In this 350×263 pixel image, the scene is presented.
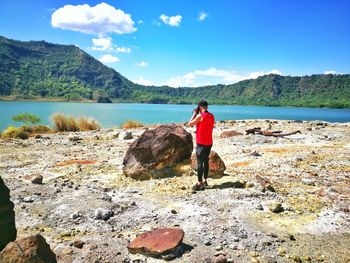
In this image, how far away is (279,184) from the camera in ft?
34.8

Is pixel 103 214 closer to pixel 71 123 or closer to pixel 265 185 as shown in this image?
pixel 265 185

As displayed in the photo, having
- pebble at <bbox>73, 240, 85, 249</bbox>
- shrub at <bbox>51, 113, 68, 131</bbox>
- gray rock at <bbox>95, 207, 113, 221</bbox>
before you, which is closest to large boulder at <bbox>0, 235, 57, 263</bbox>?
pebble at <bbox>73, 240, 85, 249</bbox>

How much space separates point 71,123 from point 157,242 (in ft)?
83.2

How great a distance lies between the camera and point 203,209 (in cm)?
855

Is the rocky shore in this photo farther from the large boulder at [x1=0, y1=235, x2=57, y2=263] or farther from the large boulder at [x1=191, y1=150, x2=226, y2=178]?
the large boulder at [x1=0, y1=235, x2=57, y2=263]

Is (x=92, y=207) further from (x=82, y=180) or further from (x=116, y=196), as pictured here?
(x=82, y=180)

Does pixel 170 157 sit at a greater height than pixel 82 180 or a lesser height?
greater

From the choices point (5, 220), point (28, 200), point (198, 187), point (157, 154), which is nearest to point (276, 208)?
point (198, 187)

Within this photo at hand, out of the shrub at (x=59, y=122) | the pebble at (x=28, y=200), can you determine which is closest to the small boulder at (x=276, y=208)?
the pebble at (x=28, y=200)

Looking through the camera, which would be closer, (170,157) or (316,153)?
(170,157)

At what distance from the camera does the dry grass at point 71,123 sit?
98.7ft

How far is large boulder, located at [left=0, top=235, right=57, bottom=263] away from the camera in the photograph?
5.04m

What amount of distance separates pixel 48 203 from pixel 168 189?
3153 mm

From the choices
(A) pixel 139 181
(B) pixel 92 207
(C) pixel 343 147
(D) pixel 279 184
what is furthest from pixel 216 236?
(C) pixel 343 147
